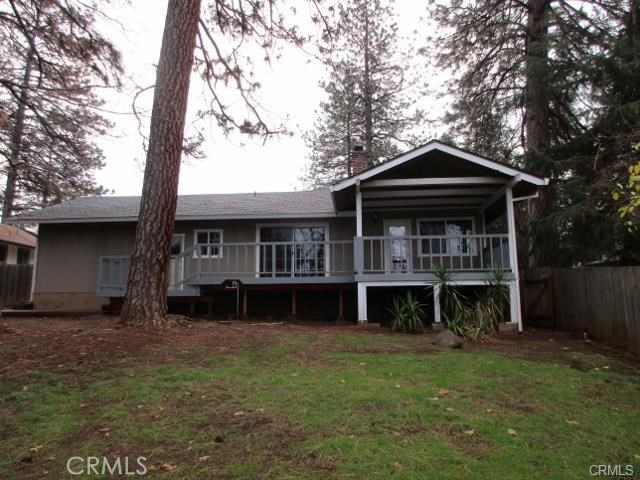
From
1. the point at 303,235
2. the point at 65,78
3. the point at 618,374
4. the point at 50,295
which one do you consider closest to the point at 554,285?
the point at 618,374

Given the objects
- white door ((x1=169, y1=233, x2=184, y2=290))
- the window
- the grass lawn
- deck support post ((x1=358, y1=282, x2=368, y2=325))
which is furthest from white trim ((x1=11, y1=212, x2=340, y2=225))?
the window

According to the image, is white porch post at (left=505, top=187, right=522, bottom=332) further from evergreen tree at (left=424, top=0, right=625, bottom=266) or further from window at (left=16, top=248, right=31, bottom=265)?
window at (left=16, top=248, right=31, bottom=265)

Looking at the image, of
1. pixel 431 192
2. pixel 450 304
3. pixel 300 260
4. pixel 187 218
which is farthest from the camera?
pixel 300 260

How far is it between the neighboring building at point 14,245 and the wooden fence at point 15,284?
123 inches

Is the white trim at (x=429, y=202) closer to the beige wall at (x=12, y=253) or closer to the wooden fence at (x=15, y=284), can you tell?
the wooden fence at (x=15, y=284)

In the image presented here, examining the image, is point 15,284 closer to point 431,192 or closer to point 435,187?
point 431,192

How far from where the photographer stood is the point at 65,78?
9.72 meters

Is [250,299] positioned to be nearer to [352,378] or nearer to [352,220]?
[352,220]

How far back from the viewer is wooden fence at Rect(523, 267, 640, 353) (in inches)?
314

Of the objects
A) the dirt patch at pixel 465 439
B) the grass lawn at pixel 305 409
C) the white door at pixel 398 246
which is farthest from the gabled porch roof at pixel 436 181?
the dirt patch at pixel 465 439

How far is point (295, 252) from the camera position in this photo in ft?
46.0

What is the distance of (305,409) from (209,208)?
11.1 meters

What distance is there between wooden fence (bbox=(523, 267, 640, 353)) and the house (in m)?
1.73
